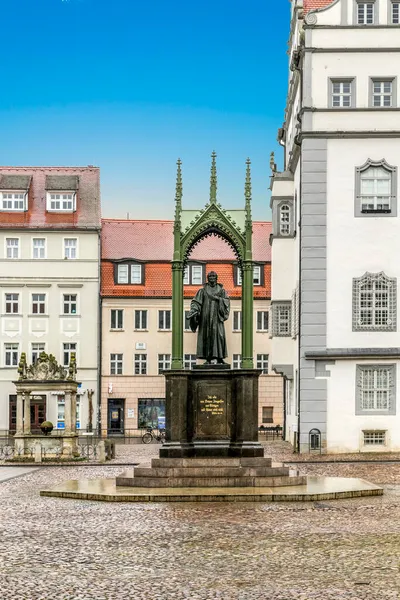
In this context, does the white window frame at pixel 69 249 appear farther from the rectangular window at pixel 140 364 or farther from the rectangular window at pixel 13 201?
the rectangular window at pixel 140 364

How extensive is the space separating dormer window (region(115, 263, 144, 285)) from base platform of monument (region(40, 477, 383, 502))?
1689 inches

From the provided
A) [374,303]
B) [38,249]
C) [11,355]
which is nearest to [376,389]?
[374,303]

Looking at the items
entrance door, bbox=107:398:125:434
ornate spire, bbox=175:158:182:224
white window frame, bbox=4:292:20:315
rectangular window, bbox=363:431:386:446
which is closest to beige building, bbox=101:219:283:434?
entrance door, bbox=107:398:125:434

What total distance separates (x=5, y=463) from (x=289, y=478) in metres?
15.1

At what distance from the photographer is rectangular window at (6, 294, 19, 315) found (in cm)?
6469

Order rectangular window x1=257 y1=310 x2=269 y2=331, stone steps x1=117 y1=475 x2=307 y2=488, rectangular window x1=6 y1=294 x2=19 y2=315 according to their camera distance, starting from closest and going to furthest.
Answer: stone steps x1=117 y1=475 x2=307 y2=488 < rectangular window x1=6 y1=294 x2=19 y2=315 < rectangular window x1=257 y1=310 x2=269 y2=331

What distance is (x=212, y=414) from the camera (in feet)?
80.4

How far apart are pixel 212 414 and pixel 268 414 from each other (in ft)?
137

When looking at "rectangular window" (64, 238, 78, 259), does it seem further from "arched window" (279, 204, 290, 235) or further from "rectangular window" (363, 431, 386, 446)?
"rectangular window" (363, 431, 386, 446)

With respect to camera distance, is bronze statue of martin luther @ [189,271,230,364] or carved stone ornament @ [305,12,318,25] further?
carved stone ornament @ [305,12,318,25]

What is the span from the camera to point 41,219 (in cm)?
6556

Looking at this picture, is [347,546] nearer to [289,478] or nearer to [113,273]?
Result: [289,478]

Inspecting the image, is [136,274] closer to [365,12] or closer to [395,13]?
[365,12]

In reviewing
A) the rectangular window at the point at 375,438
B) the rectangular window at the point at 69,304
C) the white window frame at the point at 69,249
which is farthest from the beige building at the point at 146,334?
the rectangular window at the point at 375,438
